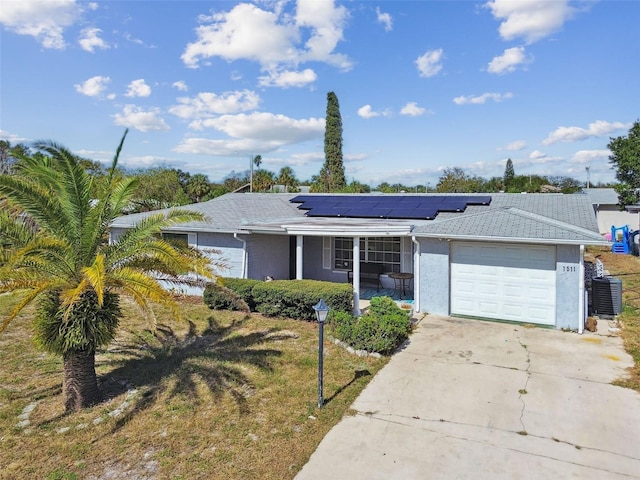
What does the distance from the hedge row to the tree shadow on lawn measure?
101 centimetres

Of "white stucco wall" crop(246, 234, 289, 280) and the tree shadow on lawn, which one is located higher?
"white stucco wall" crop(246, 234, 289, 280)

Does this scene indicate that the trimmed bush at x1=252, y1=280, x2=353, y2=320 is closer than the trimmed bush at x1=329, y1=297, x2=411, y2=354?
No

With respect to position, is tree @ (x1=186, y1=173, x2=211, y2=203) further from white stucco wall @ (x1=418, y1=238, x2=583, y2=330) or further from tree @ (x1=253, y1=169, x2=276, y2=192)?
white stucco wall @ (x1=418, y1=238, x2=583, y2=330)

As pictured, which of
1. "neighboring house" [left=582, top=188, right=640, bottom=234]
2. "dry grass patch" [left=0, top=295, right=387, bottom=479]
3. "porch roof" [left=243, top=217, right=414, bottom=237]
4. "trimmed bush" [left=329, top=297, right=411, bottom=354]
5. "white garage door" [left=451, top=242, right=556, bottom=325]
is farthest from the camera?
"neighboring house" [left=582, top=188, right=640, bottom=234]

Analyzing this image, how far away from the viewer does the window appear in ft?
50.6

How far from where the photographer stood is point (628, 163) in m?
21.6

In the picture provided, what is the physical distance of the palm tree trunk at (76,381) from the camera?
22.1 feet

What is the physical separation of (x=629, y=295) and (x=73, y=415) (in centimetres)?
1647

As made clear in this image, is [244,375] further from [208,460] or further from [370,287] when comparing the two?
[370,287]

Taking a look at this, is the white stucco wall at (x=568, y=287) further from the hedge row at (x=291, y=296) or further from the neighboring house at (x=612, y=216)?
the neighboring house at (x=612, y=216)

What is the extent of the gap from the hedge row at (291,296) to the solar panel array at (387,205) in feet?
14.1

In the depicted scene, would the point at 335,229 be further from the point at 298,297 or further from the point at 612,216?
the point at 612,216

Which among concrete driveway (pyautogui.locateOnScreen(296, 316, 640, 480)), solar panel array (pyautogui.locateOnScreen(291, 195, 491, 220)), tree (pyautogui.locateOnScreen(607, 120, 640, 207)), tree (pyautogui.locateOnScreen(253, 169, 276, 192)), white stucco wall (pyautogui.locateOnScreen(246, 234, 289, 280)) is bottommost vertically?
concrete driveway (pyautogui.locateOnScreen(296, 316, 640, 480))

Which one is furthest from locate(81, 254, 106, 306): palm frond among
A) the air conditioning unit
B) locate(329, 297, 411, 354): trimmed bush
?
the air conditioning unit
